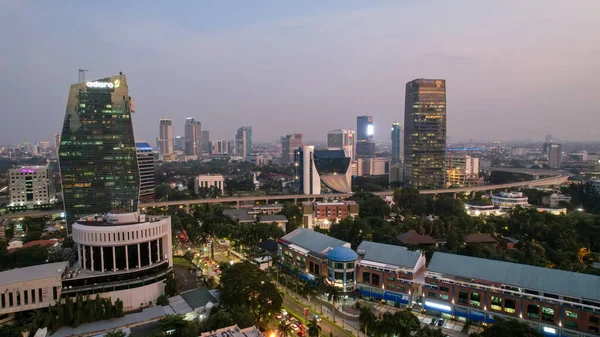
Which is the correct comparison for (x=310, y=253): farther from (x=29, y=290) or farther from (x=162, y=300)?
(x=29, y=290)

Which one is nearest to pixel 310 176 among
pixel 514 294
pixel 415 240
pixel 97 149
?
pixel 415 240

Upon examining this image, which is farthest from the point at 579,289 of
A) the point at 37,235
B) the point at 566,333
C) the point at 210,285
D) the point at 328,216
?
the point at 37,235

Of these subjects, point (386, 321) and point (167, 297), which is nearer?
point (386, 321)

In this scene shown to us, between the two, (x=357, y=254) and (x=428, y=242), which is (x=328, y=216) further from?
(x=357, y=254)

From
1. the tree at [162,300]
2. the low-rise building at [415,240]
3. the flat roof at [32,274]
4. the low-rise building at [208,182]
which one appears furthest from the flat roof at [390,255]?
the low-rise building at [208,182]

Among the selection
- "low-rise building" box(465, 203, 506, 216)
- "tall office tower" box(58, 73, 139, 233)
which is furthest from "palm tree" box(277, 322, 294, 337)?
"low-rise building" box(465, 203, 506, 216)

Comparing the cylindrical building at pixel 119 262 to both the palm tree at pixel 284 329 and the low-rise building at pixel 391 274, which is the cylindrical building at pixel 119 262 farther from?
the low-rise building at pixel 391 274
